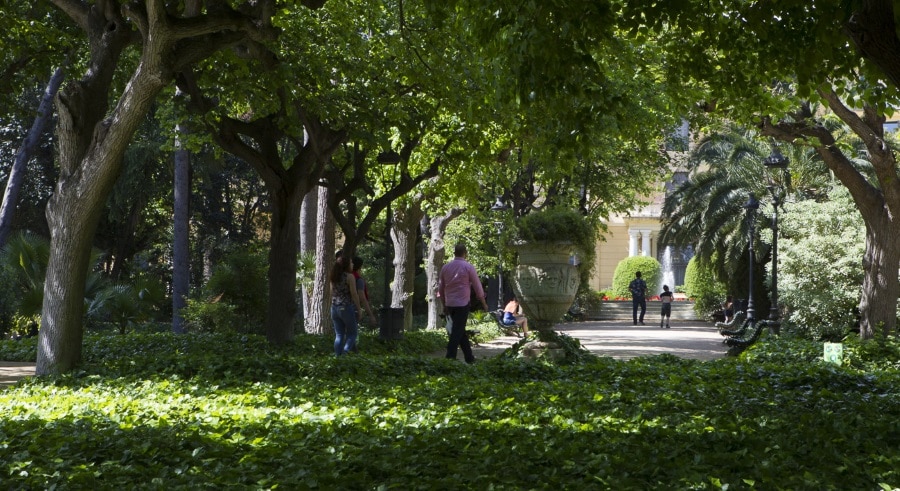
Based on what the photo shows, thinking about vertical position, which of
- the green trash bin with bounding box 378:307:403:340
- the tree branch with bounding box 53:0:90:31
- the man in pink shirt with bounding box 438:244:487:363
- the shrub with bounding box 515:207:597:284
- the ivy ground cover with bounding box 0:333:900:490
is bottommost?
the ivy ground cover with bounding box 0:333:900:490

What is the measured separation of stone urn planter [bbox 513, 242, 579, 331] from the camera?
14484mm

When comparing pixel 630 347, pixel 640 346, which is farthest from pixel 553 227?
pixel 640 346

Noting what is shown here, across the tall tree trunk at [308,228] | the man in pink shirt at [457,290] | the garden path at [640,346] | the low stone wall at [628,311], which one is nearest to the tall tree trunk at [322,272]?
the tall tree trunk at [308,228]

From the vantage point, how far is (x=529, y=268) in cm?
1470

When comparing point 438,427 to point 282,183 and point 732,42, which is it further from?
point 282,183

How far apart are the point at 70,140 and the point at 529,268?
21.6 ft

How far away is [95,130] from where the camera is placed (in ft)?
35.8

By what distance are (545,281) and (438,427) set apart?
728cm

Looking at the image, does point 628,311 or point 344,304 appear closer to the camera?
point 344,304

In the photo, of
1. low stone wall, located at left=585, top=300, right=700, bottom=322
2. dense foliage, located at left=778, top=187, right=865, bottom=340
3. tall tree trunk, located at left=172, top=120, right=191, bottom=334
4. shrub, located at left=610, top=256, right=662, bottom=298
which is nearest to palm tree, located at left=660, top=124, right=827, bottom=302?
low stone wall, located at left=585, top=300, right=700, bottom=322

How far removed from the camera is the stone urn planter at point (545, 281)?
570 inches

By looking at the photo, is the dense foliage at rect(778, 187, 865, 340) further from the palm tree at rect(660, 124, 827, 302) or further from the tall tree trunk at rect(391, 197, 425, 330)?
the tall tree trunk at rect(391, 197, 425, 330)

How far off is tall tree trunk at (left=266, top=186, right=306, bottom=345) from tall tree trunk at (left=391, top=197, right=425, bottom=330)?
28.0 feet

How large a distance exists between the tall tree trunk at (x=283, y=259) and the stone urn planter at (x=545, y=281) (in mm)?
3348
